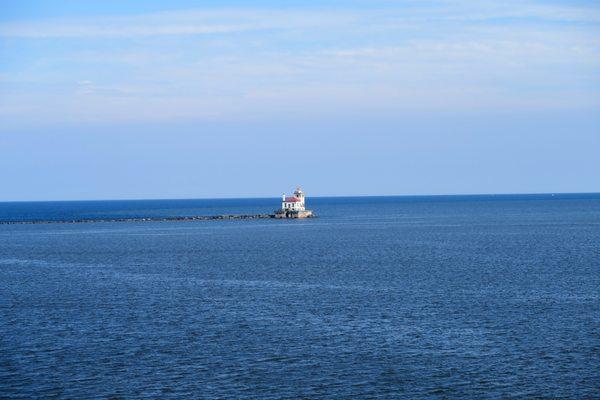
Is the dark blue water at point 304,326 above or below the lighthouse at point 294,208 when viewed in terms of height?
below

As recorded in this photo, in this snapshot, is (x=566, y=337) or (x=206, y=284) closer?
(x=566, y=337)

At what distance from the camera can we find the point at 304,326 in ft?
151

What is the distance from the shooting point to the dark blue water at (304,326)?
34.7 meters

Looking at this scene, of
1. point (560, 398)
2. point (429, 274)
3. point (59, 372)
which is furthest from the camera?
point (429, 274)

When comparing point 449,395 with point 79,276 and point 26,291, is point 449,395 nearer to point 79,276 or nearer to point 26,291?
point 26,291

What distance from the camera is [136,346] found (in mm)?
41406

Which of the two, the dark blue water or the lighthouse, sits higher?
the lighthouse

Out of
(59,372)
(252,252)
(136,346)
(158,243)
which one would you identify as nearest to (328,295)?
(136,346)

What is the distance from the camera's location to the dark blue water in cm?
3469

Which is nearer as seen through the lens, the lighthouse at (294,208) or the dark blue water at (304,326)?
the dark blue water at (304,326)

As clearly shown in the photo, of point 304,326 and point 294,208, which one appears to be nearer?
point 304,326

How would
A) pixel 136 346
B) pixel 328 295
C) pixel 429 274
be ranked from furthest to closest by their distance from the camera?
pixel 429 274, pixel 328 295, pixel 136 346

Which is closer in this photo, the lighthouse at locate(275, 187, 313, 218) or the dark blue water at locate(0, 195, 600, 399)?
the dark blue water at locate(0, 195, 600, 399)

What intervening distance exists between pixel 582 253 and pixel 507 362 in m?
54.5
